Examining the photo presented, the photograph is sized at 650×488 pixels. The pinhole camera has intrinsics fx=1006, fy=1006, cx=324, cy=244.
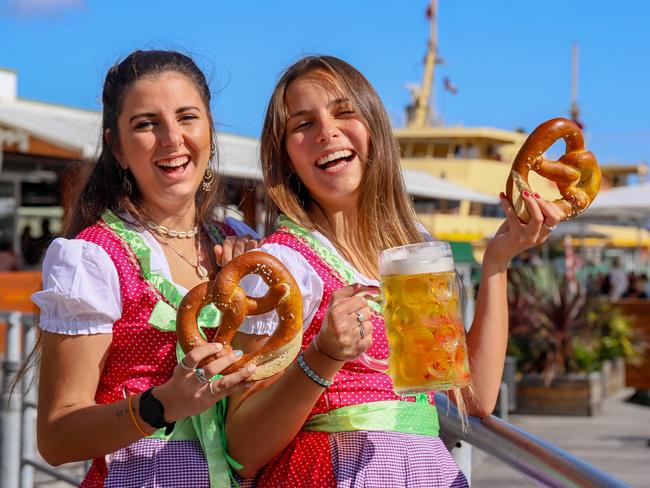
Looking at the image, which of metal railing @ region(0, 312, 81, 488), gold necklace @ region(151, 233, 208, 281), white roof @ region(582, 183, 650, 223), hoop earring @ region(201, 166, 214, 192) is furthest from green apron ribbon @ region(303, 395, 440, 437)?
white roof @ region(582, 183, 650, 223)

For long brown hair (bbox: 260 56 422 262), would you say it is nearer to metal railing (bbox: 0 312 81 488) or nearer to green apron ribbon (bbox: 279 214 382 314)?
green apron ribbon (bbox: 279 214 382 314)

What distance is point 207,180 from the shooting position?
90.3 inches

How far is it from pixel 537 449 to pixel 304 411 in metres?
0.42

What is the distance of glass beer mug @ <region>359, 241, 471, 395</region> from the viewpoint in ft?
5.57

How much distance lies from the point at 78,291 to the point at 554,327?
7.76 meters

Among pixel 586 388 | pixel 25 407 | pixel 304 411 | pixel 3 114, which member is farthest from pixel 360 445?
pixel 3 114

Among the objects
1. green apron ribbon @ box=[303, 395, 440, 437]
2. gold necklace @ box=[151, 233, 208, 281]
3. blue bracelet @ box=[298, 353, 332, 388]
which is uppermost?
gold necklace @ box=[151, 233, 208, 281]

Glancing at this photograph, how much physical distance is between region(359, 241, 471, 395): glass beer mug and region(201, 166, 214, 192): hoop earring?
663mm

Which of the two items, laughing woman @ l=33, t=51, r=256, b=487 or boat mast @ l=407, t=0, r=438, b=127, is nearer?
laughing woman @ l=33, t=51, r=256, b=487

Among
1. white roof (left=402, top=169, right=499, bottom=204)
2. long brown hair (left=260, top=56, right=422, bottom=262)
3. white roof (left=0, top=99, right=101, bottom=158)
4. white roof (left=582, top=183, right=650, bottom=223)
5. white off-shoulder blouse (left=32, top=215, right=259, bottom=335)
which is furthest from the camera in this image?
white roof (left=402, top=169, right=499, bottom=204)

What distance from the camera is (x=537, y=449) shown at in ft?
5.86

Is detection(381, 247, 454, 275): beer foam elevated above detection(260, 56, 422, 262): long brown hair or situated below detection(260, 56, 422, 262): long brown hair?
below

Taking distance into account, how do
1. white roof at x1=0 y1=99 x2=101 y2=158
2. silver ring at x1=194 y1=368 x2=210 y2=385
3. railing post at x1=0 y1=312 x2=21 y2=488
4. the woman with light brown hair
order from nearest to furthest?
silver ring at x1=194 y1=368 x2=210 y2=385 → the woman with light brown hair → railing post at x1=0 y1=312 x2=21 y2=488 → white roof at x1=0 y1=99 x2=101 y2=158

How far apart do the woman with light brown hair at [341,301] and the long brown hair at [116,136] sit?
0.22 metres
